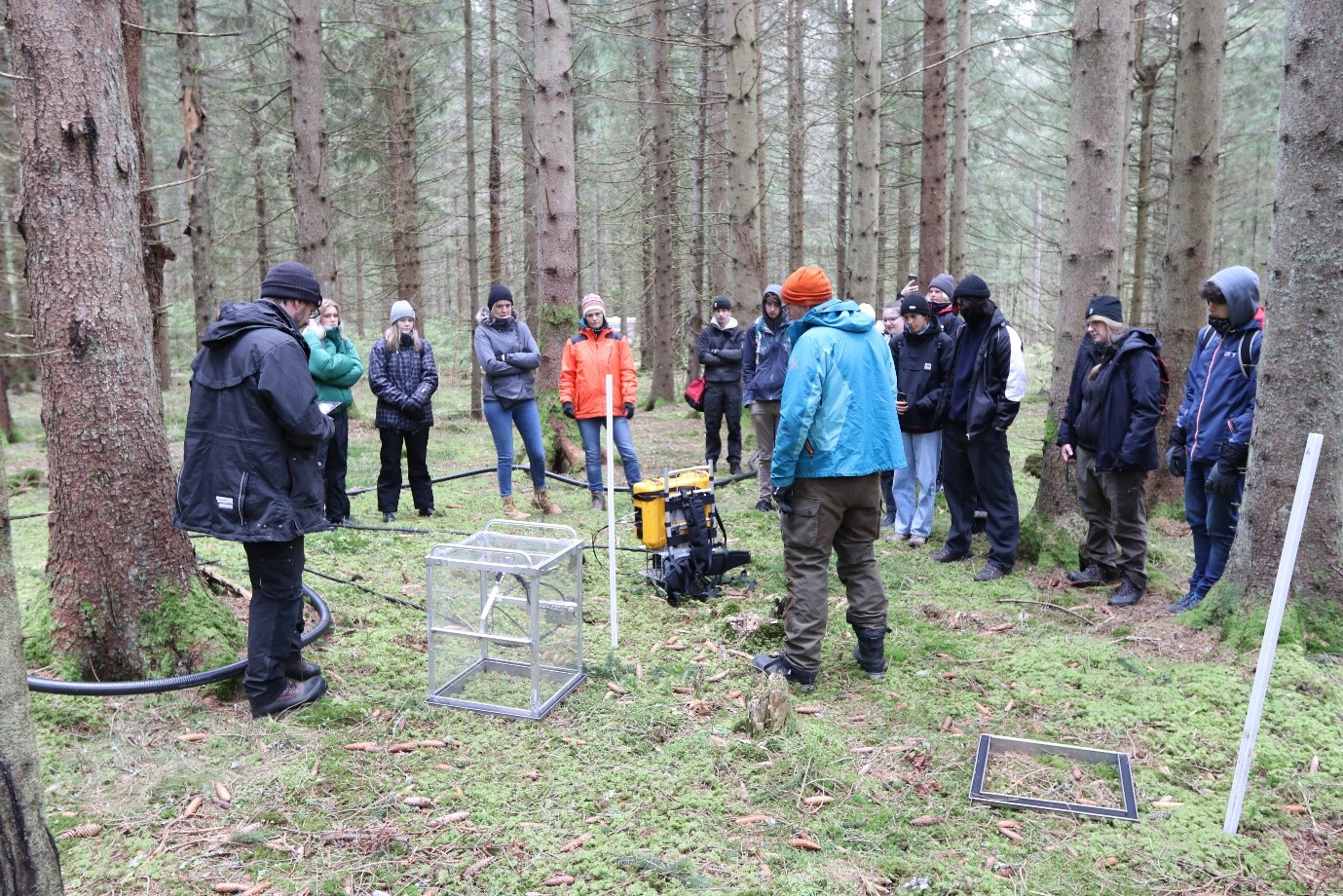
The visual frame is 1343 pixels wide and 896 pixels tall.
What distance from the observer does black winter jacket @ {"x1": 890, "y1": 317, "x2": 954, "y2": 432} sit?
7152mm

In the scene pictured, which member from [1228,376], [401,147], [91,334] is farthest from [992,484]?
[401,147]

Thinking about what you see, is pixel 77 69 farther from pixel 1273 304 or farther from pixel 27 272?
pixel 1273 304

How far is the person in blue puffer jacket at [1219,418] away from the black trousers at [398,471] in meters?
6.11

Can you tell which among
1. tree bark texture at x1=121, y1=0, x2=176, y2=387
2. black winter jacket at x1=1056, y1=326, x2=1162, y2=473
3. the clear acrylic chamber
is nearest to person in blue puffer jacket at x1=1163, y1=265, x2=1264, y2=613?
black winter jacket at x1=1056, y1=326, x2=1162, y2=473

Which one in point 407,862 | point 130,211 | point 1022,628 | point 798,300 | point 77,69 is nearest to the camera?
point 407,862

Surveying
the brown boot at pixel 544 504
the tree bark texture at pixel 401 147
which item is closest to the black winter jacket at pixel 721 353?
the brown boot at pixel 544 504

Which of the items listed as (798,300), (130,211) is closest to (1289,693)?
(798,300)

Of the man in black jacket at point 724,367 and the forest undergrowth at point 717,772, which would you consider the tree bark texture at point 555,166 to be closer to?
the man in black jacket at point 724,367

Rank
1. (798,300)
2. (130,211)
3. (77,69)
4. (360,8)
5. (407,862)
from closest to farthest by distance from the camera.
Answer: (407,862) < (77,69) < (130,211) < (798,300) < (360,8)

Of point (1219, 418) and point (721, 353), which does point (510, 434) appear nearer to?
point (721, 353)

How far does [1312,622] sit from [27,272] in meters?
6.68

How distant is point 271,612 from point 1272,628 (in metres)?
4.18

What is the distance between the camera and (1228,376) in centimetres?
536

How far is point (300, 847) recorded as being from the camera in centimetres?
333
